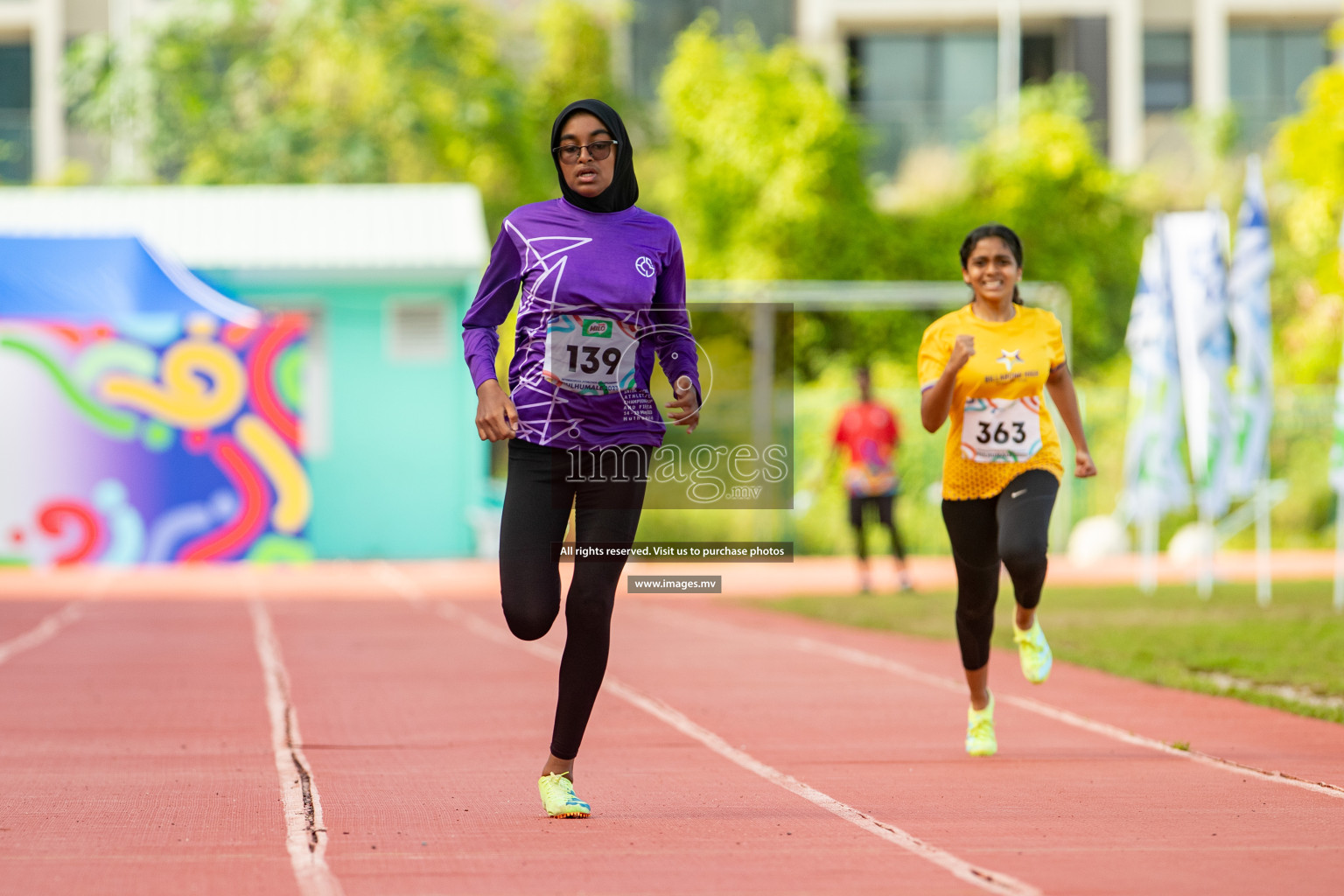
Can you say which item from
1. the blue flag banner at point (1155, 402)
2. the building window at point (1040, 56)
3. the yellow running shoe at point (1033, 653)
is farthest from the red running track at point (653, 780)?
the building window at point (1040, 56)

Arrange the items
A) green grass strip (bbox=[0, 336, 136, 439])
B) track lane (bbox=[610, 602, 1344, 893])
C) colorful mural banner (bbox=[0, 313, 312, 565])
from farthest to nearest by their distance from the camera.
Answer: green grass strip (bbox=[0, 336, 136, 439]) → colorful mural banner (bbox=[0, 313, 312, 565]) → track lane (bbox=[610, 602, 1344, 893])

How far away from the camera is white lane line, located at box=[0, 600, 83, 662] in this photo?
1268 cm

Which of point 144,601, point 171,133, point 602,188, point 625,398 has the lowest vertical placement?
point 144,601

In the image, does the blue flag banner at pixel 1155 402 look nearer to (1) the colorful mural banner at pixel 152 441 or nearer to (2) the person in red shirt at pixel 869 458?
(2) the person in red shirt at pixel 869 458

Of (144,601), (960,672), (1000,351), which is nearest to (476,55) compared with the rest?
(144,601)

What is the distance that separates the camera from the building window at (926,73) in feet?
135

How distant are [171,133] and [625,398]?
102 feet

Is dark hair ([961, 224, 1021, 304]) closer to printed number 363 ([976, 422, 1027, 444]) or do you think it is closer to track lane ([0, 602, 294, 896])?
printed number 363 ([976, 422, 1027, 444])

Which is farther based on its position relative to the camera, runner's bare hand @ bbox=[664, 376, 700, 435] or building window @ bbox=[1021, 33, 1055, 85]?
building window @ bbox=[1021, 33, 1055, 85]

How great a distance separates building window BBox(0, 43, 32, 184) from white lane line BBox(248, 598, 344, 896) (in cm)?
3365

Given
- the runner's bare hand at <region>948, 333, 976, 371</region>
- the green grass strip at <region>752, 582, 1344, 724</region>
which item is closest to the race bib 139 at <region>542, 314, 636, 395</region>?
the runner's bare hand at <region>948, 333, 976, 371</region>

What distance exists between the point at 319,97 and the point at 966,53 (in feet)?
48.3

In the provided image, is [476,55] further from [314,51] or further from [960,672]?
[960,672]

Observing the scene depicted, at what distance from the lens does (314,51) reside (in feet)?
115
